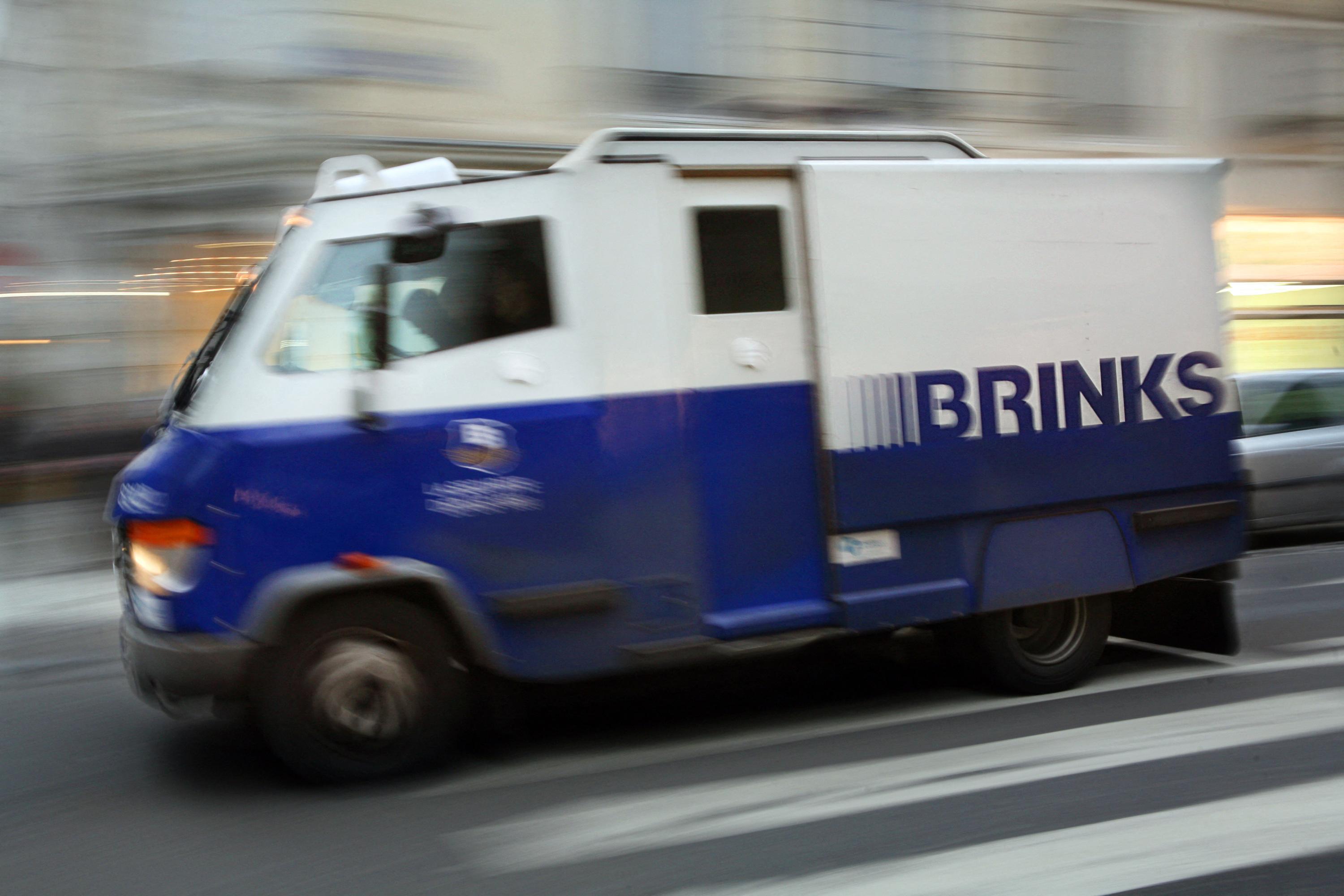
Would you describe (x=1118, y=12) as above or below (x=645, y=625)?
above

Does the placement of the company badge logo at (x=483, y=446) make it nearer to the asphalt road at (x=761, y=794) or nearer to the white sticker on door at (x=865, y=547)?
the asphalt road at (x=761, y=794)

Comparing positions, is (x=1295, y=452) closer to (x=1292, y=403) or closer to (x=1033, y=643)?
(x=1292, y=403)

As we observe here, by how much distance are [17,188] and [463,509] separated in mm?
12006

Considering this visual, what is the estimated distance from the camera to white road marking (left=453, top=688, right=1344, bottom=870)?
14.9 ft

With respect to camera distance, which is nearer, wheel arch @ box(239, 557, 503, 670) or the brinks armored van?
wheel arch @ box(239, 557, 503, 670)

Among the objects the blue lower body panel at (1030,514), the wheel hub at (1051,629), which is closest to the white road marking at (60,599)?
the blue lower body panel at (1030,514)

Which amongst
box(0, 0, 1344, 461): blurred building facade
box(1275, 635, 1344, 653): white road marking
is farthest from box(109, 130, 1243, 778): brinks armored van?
box(0, 0, 1344, 461): blurred building facade

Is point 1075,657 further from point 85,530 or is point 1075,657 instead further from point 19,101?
point 19,101

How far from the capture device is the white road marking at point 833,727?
5371mm

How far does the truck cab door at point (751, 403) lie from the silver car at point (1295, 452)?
21.2 ft

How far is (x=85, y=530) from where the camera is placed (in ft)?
40.9

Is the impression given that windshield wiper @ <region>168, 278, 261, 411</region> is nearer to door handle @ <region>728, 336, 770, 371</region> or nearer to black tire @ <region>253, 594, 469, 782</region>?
black tire @ <region>253, 594, 469, 782</region>

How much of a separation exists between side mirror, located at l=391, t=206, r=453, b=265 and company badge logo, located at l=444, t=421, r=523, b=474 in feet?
2.14

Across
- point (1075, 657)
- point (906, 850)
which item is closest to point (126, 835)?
point (906, 850)
